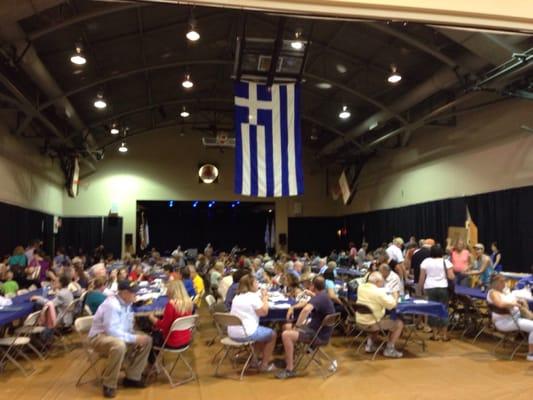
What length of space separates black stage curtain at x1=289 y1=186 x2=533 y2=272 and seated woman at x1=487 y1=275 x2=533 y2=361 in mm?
4893

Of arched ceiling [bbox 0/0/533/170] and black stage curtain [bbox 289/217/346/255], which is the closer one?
arched ceiling [bbox 0/0/533/170]

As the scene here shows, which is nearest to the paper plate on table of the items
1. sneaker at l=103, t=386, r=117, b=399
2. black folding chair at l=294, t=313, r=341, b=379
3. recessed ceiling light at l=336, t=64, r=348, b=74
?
black folding chair at l=294, t=313, r=341, b=379

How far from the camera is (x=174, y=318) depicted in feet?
18.1

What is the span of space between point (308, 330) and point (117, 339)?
2.27 meters

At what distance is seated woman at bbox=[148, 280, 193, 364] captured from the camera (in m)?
5.52

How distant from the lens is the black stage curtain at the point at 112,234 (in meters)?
21.4

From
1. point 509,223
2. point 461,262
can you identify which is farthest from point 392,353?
point 509,223

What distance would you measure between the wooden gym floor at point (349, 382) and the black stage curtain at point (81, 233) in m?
14.8

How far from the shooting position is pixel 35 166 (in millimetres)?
16047

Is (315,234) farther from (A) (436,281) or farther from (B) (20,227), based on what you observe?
(A) (436,281)

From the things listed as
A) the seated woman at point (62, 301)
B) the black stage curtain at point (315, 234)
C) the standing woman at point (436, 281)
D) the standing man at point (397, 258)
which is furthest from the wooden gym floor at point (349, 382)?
the black stage curtain at point (315, 234)

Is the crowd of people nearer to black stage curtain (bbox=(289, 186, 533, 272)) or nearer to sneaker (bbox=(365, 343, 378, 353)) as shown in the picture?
sneaker (bbox=(365, 343, 378, 353))

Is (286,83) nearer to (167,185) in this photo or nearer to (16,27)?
(16,27)

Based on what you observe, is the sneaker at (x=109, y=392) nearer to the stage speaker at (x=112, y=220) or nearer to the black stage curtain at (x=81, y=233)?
the black stage curtain at (x=81, y=233)
